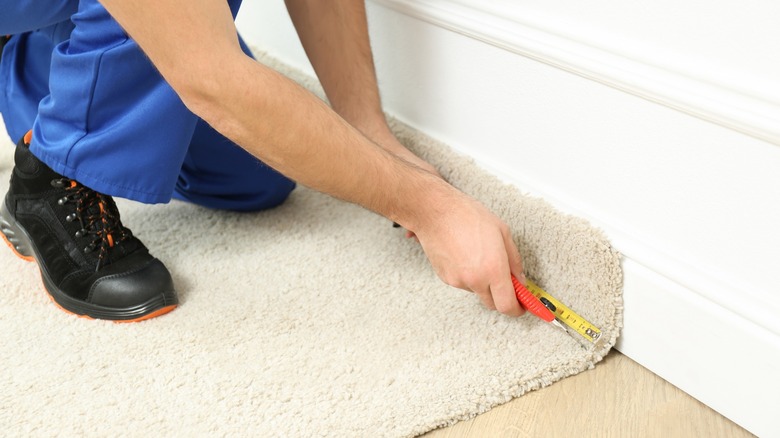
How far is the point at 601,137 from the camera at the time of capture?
92 centimetres

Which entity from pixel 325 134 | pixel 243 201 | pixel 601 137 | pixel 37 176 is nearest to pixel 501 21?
pixel 601 137

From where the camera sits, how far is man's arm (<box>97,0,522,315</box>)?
2.45 ft

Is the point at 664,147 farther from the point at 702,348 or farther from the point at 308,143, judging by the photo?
the point at 308,143

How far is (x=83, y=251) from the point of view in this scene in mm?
1059

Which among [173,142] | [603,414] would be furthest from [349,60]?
[603,414]

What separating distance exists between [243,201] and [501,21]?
0.53 m

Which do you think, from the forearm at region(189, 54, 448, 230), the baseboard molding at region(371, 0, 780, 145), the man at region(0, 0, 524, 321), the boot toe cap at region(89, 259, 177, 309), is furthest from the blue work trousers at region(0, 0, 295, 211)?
the baseboard molding at region(371, 0, 780, 145)

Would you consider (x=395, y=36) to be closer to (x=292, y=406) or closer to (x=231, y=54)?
(x=231, y=54)

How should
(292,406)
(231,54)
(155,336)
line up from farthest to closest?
(155,336) < (292,406) < (231,54)

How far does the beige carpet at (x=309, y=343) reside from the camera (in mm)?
867

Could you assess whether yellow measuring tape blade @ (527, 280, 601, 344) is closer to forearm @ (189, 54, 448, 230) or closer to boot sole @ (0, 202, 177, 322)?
forearm @ (189, 54, 448, 230)

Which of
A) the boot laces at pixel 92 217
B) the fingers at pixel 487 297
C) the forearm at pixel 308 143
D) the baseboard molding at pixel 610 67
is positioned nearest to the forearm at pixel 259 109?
Answer: the forearm at pixel 308 143

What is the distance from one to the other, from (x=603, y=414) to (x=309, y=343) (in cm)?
37

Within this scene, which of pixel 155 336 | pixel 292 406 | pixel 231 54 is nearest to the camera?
pixel 231 54
